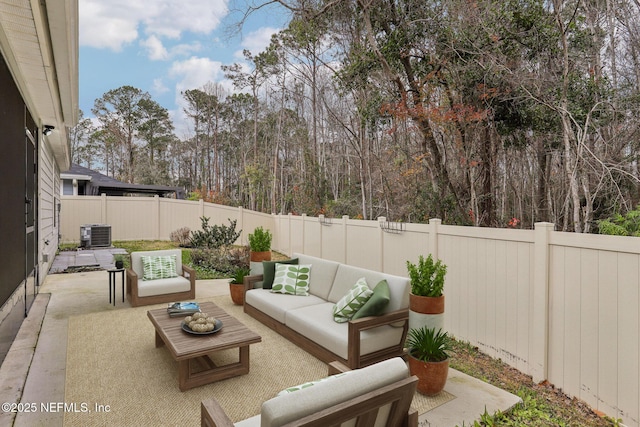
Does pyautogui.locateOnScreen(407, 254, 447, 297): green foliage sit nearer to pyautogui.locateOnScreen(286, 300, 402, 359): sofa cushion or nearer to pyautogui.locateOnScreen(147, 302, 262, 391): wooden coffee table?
pyautogui.locateOnScreen(286, 300, 402, 359): sofa cushion

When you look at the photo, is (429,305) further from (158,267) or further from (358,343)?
(158,267)

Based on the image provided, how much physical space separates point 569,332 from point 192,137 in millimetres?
25545

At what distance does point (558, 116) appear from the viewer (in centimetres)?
557

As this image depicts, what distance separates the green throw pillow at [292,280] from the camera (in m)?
4.74

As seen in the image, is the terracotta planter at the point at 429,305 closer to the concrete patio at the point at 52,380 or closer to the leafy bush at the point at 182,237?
the concrete patio at the point at 52,380

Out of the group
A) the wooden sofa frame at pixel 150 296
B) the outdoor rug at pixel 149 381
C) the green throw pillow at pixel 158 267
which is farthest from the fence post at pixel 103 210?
the outdoor rug at pixel 149 381

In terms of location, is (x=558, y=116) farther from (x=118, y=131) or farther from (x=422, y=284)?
(x=118, y=131)

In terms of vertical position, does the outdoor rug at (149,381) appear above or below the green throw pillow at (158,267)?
below

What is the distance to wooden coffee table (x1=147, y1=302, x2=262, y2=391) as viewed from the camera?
2.96 metres

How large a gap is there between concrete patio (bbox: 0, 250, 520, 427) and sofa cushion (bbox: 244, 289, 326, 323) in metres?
1.89

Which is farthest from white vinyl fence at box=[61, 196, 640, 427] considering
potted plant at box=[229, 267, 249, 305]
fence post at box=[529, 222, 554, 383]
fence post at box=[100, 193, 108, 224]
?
fence post at box=[100, 193, 108, 224]

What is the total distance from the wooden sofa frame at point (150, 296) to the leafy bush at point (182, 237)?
6.26 meters

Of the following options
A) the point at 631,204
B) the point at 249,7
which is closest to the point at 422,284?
the point at 631,204

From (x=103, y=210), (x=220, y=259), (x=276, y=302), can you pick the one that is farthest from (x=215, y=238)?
(x=103, y=210)
